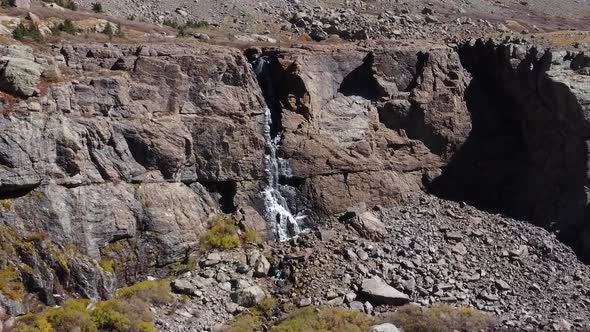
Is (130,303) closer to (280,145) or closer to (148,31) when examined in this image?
(280,145)

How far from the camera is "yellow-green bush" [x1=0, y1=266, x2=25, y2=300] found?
842 inches

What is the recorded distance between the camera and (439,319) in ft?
77.2

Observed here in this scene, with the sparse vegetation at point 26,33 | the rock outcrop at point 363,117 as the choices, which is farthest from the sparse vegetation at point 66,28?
the rock outcrop at point 363,117

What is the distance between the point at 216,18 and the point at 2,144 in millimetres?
23944

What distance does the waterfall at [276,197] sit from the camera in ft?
96.3

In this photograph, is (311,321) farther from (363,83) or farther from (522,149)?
(522,149)

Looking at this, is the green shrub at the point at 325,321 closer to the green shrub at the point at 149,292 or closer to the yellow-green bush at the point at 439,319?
the yellow-green bush at the point at 439,319

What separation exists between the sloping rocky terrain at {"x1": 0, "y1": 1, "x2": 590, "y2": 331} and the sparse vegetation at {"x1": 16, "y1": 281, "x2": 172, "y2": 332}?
20.8 inches

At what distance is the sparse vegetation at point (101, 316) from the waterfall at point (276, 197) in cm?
712

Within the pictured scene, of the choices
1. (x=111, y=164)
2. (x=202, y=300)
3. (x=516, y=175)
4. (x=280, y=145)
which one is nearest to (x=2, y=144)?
(x=111, y=164)

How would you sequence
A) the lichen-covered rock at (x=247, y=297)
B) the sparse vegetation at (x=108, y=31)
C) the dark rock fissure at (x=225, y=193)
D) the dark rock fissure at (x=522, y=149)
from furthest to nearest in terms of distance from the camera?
the sparse vegetation at (x=108, y=31)
the dark rock fissure at (x=522, y=149)
the dark rock fissure at (x=225, y=193)
the lichen-covered rock at (x=247, y=297)

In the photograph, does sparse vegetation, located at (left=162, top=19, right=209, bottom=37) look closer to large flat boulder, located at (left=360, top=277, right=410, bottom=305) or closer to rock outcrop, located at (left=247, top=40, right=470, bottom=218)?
rock outcrop, located at (left=247, top=40, right=470, bottom=218)

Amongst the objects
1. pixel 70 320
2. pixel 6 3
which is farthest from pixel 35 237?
pixel 6 3

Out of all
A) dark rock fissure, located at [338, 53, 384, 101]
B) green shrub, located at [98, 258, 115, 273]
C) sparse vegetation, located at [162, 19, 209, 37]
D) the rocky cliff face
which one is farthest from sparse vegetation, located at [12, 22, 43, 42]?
dark rock fissure, located at [338, 53, 384, 101]
